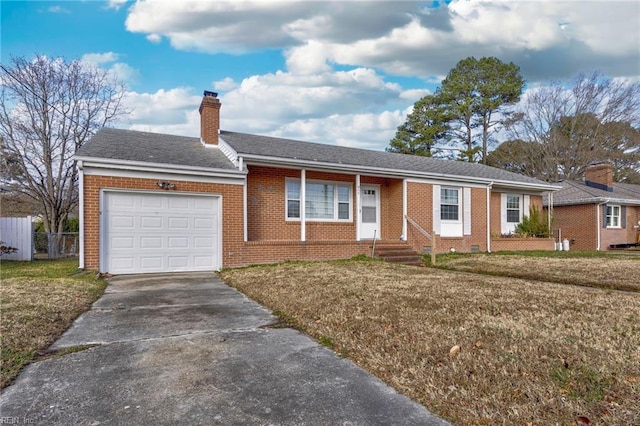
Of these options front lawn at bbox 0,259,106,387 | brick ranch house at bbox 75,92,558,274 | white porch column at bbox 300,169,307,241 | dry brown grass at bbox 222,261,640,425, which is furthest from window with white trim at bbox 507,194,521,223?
front lawn at bbox 0,259,106,387

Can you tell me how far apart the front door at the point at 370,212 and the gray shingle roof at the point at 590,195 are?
13.1m

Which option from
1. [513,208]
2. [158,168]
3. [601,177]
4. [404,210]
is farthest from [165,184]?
[601,177]

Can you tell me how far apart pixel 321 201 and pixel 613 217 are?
17881 millimetres

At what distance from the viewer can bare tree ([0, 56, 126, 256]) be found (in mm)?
18219

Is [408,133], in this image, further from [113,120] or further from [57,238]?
[57,238]

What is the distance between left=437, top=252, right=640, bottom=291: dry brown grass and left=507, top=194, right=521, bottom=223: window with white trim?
5.98 meters

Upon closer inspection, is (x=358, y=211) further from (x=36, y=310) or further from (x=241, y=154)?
(x=36, y=310)

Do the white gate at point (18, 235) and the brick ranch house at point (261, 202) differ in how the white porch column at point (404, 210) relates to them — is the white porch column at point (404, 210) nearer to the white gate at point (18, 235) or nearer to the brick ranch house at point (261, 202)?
the brick ranch house at point (261, 202)

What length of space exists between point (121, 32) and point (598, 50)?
2354 centimetres

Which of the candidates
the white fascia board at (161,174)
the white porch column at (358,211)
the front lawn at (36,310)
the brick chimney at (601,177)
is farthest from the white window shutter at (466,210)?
the brick chimney at (601,177)

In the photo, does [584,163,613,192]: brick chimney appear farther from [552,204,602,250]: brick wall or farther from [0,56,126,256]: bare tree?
[0,56,126,256]: bare tree

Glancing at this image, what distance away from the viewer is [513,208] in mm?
17625

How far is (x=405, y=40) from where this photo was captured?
13.8m

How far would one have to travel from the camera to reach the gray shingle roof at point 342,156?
479 inches
